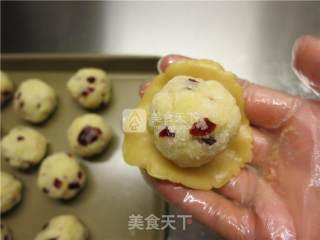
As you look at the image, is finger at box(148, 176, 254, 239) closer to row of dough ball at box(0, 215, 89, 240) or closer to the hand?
the hand

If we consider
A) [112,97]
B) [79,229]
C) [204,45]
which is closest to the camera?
[79,229]

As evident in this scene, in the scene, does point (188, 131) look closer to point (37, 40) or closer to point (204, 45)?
point (204, 45)

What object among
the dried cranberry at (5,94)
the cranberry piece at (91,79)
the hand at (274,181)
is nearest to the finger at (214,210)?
the hand at (274,181)

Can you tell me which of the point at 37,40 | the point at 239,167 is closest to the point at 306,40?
the point at 239,167

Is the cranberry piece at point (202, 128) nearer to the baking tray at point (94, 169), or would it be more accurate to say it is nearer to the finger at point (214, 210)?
the finger at point (214, 210)

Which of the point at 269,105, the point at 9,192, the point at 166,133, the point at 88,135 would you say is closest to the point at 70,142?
the point at 88,135

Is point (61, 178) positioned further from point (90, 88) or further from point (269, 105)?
point (269, 105)

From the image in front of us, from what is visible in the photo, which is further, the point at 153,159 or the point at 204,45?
the point at 204,45
